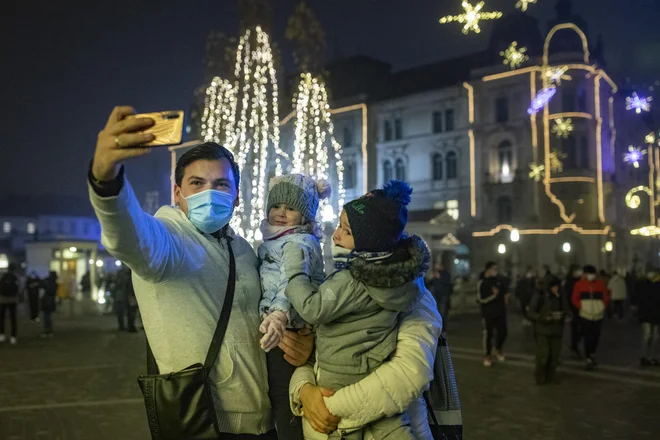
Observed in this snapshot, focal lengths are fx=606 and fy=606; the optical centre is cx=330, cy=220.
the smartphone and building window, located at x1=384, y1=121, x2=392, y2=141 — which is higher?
building window, located at x1=384, y1=121, x2=392, y2=141

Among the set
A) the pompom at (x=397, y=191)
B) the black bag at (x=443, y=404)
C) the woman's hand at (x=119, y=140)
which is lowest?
the black bag at (x=443, y=404)

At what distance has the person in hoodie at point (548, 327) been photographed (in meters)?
9.66

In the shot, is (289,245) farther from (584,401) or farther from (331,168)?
(331,168)

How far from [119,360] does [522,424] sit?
786 cm

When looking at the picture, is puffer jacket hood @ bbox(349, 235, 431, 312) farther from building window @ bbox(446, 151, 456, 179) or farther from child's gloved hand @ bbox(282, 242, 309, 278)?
building window @ bbox(446, 151, 456, 179)

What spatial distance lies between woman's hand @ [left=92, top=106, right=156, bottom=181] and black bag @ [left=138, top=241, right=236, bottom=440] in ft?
2.93

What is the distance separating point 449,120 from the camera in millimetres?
43375

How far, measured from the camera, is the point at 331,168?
47.3 metres

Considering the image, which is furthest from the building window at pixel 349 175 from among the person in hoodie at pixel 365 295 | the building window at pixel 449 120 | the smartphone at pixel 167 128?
the smartphone at pixel 167 128

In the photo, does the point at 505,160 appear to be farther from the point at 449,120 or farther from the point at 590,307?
the point at 590,307

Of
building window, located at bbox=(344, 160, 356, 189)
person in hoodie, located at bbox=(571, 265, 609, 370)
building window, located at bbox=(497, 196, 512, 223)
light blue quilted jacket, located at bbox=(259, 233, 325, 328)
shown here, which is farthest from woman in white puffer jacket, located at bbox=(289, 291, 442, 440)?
building window, located at bbox=(344, 160, 356, 189)

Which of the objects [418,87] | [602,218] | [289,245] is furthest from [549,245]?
[289,245]

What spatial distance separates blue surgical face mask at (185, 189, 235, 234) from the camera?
8.29 ft

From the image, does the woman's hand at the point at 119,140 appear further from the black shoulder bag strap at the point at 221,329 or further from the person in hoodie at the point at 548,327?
the person in hoodie at the point at 548,327
